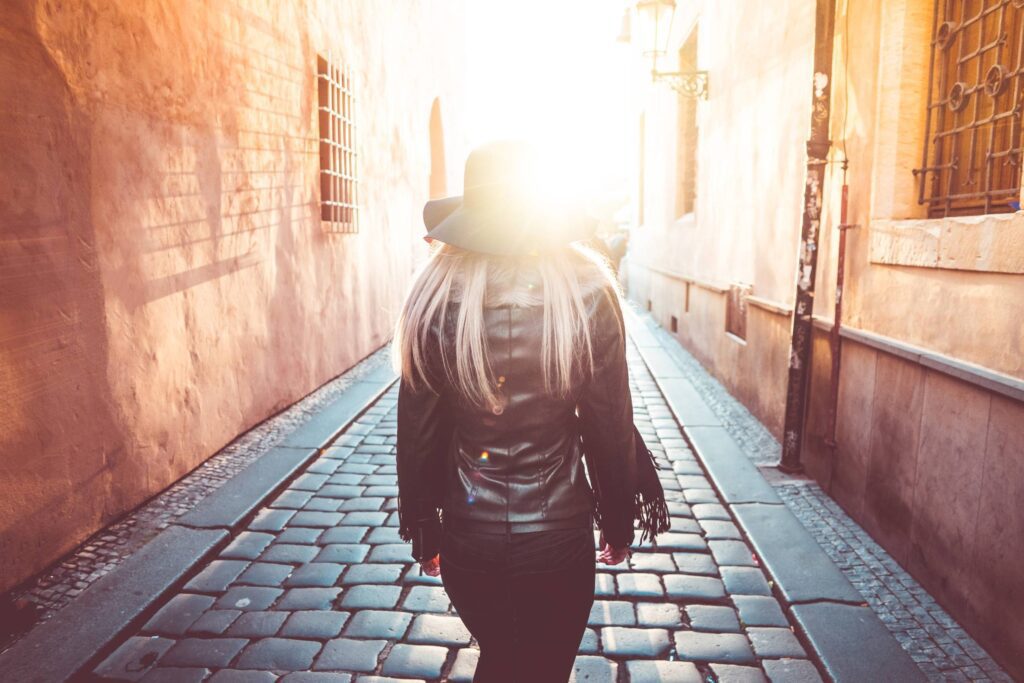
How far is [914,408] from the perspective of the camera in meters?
3.69

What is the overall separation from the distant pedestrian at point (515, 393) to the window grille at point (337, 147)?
255 inches

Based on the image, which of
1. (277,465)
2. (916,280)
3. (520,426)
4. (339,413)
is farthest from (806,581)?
(339,413)

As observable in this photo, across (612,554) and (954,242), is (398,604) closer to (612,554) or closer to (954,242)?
(612,554)

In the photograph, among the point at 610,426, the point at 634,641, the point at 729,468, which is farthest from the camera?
the point at 729,468

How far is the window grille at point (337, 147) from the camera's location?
8.05 m

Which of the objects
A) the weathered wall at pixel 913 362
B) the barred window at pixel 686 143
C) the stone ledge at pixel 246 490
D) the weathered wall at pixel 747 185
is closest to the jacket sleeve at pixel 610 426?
the weathered wall at pixel 913 362

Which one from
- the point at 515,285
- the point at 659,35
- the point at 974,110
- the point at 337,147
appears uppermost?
the point at 659,35

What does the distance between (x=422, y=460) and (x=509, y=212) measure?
72 cm

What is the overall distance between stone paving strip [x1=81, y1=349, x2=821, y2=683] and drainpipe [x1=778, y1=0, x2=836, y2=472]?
3.12 ft

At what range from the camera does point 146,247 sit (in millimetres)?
4578

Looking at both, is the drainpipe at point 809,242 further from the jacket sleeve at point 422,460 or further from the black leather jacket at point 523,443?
the jacket sleeve at point 422,460

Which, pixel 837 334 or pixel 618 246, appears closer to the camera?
pixel 837 334

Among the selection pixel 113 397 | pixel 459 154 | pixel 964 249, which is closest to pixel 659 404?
pixel 964 249

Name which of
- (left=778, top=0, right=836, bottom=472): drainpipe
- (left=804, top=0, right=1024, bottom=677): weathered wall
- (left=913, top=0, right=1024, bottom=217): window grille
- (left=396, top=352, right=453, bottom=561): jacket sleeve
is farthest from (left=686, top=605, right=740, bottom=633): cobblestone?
(left=913, top=0, right=1024, bottom=217): window grille
